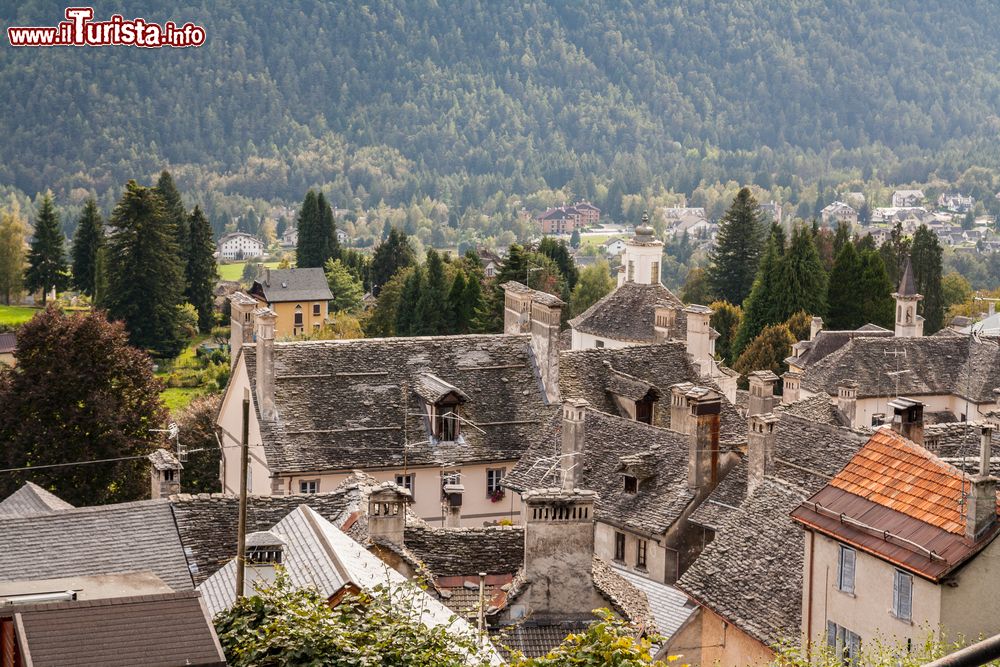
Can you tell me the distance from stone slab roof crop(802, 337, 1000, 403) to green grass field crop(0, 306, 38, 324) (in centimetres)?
5279

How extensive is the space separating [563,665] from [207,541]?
12611 millimetres

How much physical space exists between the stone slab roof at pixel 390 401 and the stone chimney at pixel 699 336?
32.3 ft

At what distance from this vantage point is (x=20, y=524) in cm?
2756

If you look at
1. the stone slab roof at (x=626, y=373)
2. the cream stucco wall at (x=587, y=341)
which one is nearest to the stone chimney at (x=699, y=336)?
the stone slab roof at (x=626, y=373)

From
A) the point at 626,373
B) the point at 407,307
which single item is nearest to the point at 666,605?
the point at 626,373

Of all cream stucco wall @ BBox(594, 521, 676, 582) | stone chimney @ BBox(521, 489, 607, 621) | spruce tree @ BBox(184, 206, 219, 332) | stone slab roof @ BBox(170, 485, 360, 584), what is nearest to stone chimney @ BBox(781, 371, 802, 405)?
cream stucco wall @ BBox(594, 521, 676, 582)

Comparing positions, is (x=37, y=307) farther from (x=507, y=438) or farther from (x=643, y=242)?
(x=507, y=438)

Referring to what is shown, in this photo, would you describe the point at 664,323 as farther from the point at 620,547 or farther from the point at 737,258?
the point at 737,258

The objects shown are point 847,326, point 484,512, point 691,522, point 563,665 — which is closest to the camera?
point 563,665

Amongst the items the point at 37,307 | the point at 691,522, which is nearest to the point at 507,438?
the point at 691,522

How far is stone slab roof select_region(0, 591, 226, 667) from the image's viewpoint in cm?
1570

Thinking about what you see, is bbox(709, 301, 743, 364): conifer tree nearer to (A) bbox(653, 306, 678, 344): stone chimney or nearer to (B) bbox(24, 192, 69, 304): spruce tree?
(A) bbox(653, 306, 678, 344): stone chimney

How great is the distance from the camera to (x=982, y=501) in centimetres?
2603

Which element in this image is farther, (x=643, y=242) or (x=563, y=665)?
(x=643, y=242)
